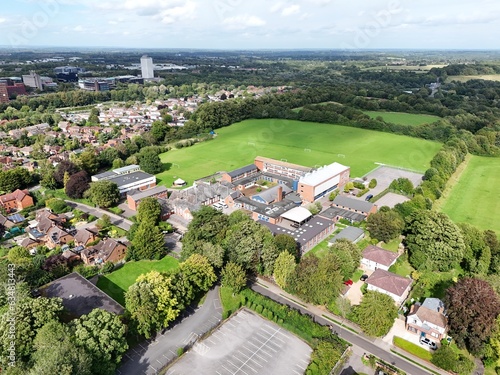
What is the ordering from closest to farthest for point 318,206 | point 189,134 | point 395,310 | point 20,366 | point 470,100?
point 20,366 → point 395,310 → point 318,206 → point 189,134 → point 470,100

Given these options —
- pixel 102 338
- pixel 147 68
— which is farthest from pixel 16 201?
pixel 147 68

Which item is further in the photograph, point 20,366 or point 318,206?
point 318,206

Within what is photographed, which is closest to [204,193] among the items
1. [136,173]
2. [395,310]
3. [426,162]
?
[136,173]

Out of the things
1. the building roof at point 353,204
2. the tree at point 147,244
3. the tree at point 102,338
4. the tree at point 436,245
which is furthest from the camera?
the building roof at point 353,204

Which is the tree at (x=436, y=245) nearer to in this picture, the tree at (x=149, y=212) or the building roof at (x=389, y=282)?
the building roof at (x=389, y=282)

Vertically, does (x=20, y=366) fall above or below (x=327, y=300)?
above

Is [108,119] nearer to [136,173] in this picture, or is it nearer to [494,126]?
[136,173]

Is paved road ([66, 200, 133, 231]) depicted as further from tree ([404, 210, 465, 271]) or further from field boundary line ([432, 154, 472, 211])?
field boundary line ([432, 154, 472, 211])

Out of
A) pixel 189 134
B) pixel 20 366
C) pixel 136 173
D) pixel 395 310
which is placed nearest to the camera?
pixel 20 366

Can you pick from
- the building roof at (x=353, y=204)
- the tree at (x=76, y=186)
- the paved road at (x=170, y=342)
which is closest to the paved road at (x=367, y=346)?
the paved road at (x=170, y=342)
